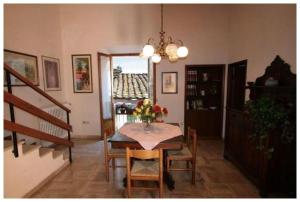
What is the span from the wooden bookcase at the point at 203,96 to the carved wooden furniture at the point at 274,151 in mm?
1678

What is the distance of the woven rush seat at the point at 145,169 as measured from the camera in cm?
215

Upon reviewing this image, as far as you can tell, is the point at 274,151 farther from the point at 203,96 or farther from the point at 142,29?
the point at 142,29

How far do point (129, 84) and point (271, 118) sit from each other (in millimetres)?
6584

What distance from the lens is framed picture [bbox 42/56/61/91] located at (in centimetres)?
409

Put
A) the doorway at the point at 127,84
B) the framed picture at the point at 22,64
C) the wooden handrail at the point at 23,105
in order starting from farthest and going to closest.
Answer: the doorway at the point at 127,84 → the framed picture at the point at 22,64 → the wooden handrail at the point at 23,105

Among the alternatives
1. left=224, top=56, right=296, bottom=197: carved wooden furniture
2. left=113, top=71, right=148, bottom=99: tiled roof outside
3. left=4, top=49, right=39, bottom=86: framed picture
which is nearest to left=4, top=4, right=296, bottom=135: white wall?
left=4, top=49, right=39, bottom=86: framed picture

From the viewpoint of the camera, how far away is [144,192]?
2.48m

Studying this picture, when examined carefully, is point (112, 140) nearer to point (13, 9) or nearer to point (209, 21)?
point (13, 9)

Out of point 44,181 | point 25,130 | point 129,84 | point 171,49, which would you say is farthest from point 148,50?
point 129,84

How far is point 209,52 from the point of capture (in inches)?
181

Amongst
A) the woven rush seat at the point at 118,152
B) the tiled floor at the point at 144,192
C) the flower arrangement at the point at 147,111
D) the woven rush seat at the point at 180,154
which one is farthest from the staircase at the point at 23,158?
the woven rush seat at the point at 180,154

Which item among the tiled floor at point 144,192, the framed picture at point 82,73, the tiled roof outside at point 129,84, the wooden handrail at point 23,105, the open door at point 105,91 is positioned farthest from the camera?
the tiled roof outside at point 129,84

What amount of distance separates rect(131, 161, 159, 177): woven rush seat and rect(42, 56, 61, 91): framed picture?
3067 millimetres
